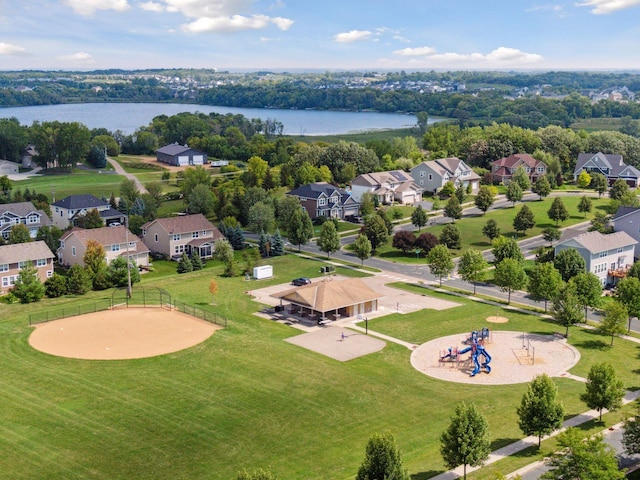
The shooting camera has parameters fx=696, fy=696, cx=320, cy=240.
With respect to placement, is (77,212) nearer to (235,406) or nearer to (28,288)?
(28,288)

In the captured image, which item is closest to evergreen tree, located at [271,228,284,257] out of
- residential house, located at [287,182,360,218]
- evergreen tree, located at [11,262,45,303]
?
residential house, located at [287,182,360,218]

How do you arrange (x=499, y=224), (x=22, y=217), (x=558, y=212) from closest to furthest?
(x=22, y=217) < (x=558, y=212) < (x=499, y=224)

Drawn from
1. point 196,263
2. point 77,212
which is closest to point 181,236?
point 196,263

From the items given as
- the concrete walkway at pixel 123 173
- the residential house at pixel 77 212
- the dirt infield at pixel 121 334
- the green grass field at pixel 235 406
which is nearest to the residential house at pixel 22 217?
the residential house at pixel 77 212

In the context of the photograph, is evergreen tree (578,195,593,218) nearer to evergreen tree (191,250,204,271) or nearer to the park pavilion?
the park pavilion

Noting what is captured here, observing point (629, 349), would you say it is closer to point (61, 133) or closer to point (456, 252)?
point (456, 252)

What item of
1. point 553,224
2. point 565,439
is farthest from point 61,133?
point 565,439

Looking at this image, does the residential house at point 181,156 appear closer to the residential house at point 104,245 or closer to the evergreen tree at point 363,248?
the residential house at point 104,245
